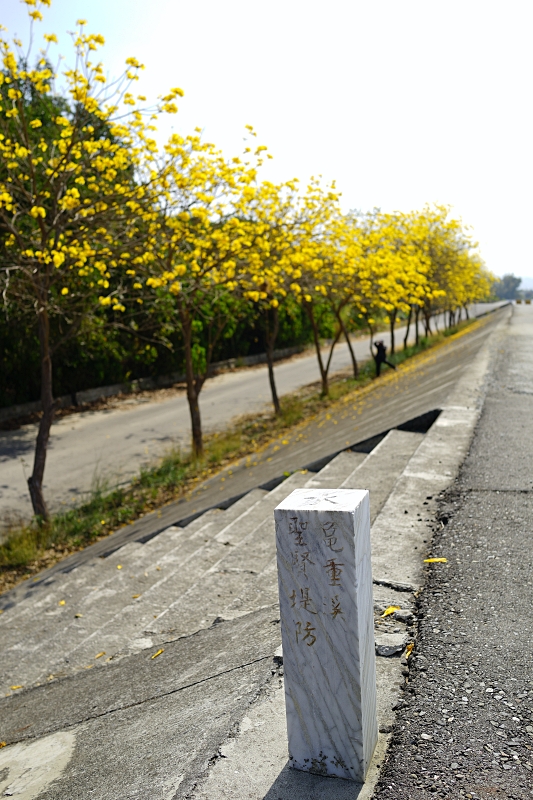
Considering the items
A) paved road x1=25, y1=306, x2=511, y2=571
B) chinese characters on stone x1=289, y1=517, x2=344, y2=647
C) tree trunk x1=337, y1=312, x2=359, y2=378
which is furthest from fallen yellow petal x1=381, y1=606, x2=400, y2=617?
tree trunk x1=337, y1=312, x2=359, y2=378

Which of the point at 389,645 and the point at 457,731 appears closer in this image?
the point at 457,731

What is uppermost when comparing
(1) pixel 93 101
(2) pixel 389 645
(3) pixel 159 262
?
(1) pixel 93 101

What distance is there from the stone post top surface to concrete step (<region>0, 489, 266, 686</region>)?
2.91 metres

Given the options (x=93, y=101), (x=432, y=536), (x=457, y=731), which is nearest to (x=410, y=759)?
(x=457, y=731)

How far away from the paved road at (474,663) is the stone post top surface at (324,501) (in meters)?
0.92

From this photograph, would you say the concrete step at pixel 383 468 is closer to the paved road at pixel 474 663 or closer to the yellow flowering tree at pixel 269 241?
the paved road at pixel 474 663

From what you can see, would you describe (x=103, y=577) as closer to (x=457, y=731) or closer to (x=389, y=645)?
(x=389, y=645)

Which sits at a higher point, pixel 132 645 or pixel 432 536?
pixel 432 536

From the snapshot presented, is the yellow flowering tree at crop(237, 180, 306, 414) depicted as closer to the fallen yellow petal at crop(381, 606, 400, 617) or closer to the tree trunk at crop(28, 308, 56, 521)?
the tree trunk at crop(28, 308, 56, 521)

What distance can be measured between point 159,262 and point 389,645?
29.0ft

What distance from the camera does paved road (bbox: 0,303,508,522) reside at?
422 inches

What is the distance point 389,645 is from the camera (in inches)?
120

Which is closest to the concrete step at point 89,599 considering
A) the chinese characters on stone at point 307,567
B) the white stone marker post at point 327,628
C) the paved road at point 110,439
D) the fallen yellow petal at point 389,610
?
the fallen yellow petal at point 389,610

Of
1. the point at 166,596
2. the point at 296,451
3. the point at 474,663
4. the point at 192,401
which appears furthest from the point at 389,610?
the point at 192,401
